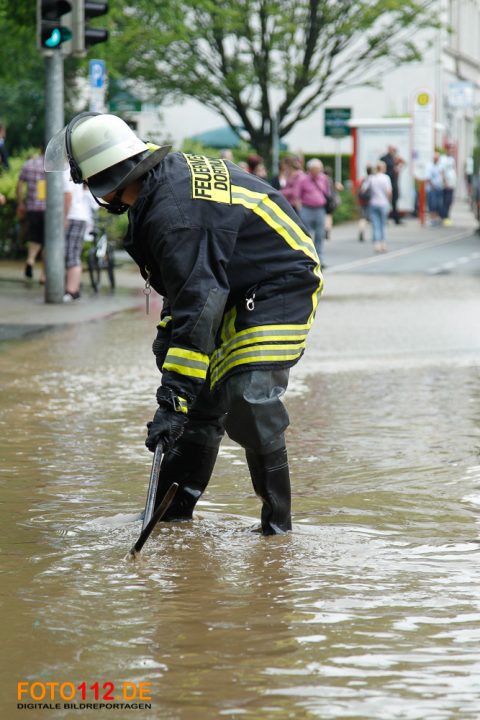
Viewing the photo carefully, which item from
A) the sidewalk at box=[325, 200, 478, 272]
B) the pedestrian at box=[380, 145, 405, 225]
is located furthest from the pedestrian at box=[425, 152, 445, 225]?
the pedestrian at box=[380, 145, 405, 225]

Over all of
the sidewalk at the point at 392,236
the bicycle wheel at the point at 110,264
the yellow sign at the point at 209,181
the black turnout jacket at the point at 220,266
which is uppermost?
the yellow sign at the point at 209,181

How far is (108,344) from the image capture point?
12836 mm

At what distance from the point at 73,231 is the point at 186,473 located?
10.9 meters

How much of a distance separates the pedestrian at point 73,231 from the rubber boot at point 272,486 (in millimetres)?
11039

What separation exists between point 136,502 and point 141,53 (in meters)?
25.9

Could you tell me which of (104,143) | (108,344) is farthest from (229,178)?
(108,344)

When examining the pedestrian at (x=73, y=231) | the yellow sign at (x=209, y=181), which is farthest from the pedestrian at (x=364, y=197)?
the yellow sign at (x=209, y=181)

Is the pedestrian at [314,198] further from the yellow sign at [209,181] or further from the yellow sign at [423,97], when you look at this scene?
the yellow sign at [209,181]

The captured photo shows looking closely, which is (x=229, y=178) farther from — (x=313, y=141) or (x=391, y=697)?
(x=313, y=141)

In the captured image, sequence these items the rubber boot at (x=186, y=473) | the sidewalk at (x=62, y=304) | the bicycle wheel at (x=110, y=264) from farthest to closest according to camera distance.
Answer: the bicycle wheel at (x=110, y=264) < the sidewalk at (x=62, y=304) < the rubber boot at (x=186, y=473)

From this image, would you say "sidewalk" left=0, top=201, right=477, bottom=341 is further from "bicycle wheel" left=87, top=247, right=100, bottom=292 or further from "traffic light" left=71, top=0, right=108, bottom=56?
"traffic light" left=71, top=0, right=108, bottom=56

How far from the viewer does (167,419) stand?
200 inches

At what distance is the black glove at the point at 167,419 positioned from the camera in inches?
199

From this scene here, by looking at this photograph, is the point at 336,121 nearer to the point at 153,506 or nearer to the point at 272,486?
the point at 272,486
